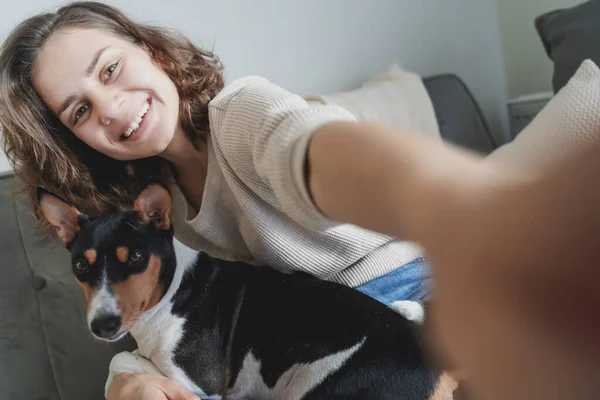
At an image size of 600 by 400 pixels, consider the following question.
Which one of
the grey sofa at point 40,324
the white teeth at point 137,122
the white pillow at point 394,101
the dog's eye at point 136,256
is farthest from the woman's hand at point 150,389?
the white pillow at point 394,101

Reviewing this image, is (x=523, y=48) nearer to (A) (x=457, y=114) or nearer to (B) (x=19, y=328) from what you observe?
(A) (x=457, y=114)

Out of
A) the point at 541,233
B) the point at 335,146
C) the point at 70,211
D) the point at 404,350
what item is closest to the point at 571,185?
the point at 541,233

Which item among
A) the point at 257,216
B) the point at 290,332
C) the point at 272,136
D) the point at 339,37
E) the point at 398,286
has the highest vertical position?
the point at 272,136

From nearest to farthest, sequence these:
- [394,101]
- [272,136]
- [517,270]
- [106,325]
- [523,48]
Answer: [517,270] → [272,136] → [106,325] → [394,101] → [523,48]

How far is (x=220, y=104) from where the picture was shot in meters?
1.02

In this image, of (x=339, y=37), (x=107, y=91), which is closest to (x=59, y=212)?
(x=107, y=91)

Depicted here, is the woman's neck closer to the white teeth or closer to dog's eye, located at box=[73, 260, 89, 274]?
the white teeth

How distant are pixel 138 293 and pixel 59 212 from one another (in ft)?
0.74

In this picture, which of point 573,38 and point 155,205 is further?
point 573,38

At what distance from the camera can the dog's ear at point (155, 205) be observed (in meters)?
0.94

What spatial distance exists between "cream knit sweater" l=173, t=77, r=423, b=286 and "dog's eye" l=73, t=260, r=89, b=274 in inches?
10.4

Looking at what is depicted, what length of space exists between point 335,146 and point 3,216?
97 cm

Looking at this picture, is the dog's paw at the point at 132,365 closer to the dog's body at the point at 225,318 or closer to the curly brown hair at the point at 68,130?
the dog's body at the point at 225,318

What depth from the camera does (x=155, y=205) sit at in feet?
3.14
